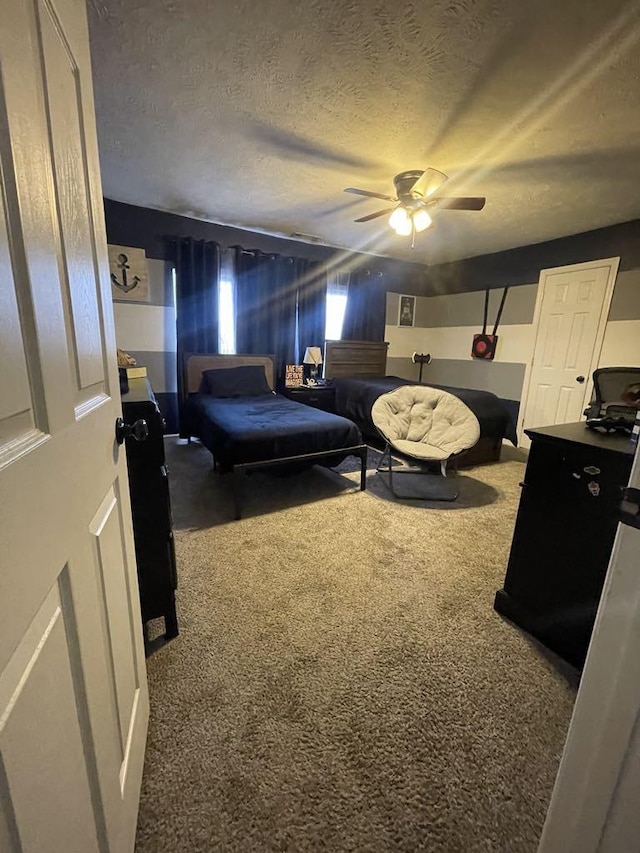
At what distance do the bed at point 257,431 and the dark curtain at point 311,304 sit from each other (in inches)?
49.3

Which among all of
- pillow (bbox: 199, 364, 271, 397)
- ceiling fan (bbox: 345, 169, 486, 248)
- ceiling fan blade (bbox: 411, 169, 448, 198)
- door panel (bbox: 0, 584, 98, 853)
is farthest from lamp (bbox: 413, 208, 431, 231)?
door panel (bbox: 0, 584, 98, 853)

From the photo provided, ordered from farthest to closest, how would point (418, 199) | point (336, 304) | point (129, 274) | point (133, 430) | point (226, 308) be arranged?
point (336, 304), point (226, 308), point (129, 274), point (418, 199), point (133, 430)

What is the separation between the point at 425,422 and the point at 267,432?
56.7 inches

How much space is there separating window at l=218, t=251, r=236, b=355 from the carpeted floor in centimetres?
281

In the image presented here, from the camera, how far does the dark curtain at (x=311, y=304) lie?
4.69 meters

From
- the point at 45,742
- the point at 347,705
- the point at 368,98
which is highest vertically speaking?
the point at 368,98

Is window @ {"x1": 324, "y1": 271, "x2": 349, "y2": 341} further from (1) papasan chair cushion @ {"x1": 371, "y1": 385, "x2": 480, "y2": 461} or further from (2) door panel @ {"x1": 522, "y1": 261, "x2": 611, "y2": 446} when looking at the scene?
(2) door panel @ {"x1": 522, "y1": 261, "x2": 611, "y2": 446}

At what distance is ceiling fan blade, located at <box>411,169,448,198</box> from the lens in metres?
2.43

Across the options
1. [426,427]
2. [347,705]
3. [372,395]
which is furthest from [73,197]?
[372,395]

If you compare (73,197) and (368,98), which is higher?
(368,98)

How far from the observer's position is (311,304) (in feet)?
15.7

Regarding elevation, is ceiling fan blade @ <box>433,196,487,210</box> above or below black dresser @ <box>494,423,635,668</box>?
above

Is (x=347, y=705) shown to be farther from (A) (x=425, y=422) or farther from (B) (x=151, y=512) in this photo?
(A) (x=425, y=422)

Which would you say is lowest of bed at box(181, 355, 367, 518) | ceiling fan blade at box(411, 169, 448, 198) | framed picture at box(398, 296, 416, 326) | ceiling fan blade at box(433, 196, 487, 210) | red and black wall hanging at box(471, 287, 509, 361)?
bed at box(181, 355, 367, 518)
